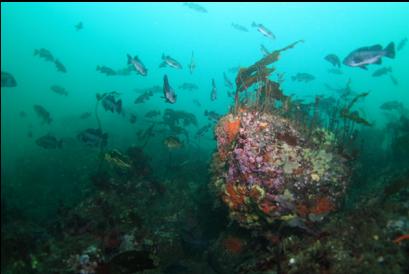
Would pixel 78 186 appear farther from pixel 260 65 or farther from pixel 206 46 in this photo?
pixel 206 46

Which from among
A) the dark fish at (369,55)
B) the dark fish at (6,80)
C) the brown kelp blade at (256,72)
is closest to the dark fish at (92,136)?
the dark fish at (6,80)

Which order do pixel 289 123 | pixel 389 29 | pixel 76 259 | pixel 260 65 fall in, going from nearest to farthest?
1. pixel 76 259
2. pixel 289 123
3. pixel 260 65
4. pixel 389 29

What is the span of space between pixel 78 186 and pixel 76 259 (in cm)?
853

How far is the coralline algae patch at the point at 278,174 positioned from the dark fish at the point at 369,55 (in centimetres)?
228

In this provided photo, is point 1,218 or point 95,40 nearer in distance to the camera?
point 1,218

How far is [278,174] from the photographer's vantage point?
5066 mm

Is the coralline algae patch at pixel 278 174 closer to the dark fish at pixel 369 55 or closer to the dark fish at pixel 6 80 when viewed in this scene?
the dark fish at pixel 369 55

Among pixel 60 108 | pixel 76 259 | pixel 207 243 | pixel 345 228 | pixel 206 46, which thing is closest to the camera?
pixel 345 228

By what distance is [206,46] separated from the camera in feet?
530

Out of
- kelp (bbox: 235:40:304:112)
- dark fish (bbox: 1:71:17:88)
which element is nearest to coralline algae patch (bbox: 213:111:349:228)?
kelp (bbox: 235:40:304:112)

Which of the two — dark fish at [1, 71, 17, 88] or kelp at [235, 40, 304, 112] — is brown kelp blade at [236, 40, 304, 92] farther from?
dark fish at [1, 71, 17, 88]

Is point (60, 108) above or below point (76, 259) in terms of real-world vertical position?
below

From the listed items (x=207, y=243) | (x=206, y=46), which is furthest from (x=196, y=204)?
A: (x=206, y=46)

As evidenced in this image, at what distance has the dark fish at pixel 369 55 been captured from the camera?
265 inches
